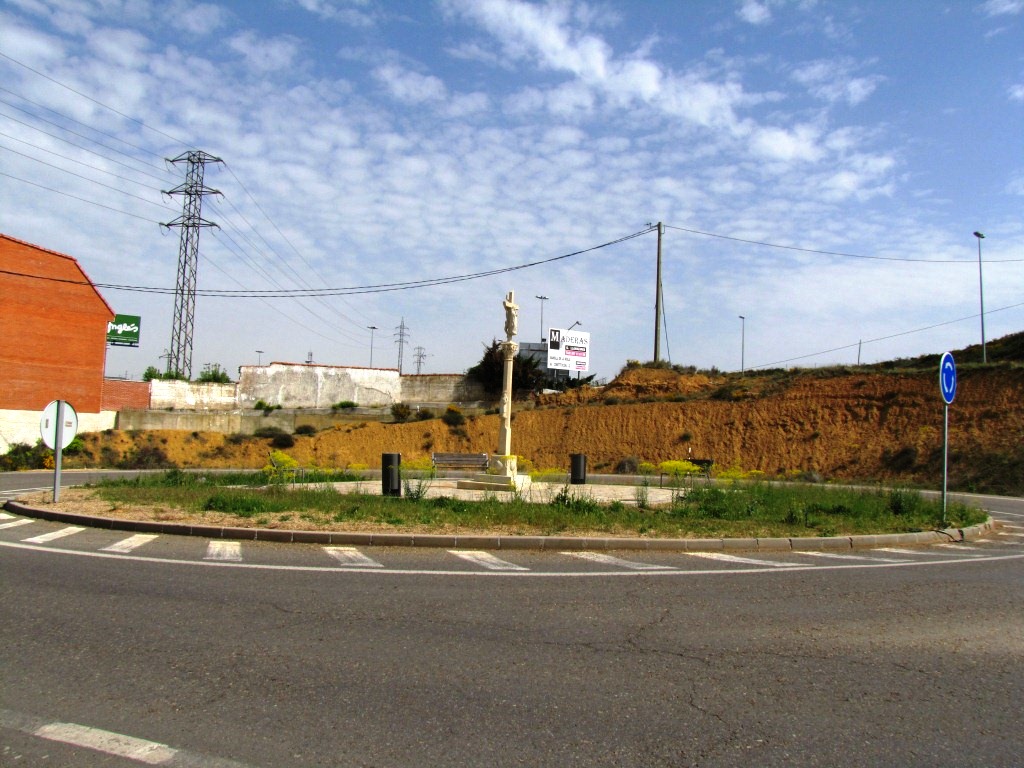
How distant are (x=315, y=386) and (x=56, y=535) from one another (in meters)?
44.9

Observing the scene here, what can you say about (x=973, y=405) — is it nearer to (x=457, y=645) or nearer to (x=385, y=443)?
(x=385, y=443)

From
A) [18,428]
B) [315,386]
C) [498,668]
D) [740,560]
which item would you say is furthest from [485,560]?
[315,386]

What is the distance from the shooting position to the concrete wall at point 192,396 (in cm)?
4838

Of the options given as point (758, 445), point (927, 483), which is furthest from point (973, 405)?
point (758, 445)

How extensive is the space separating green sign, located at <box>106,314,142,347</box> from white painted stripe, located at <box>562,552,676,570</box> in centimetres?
7265

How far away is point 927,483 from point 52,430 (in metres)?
30.9

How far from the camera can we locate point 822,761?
3994 mm

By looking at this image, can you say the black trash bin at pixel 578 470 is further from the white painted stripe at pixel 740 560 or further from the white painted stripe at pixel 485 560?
the white painted stripe at pixel 485 560

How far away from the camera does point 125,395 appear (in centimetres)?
4634

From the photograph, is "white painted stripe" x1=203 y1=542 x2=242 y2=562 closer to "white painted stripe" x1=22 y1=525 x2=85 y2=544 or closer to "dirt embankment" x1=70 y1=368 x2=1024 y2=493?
"white painted stripe" x1=22 y1=525 x2=85 y2=544

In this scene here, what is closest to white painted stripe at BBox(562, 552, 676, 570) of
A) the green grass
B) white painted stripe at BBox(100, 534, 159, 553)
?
the green grass

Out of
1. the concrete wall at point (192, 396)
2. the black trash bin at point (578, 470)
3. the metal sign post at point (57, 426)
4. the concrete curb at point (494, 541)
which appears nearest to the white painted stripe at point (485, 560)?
the concrete curb at point (494, 541)

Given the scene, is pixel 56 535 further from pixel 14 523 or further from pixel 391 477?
pixel 391 477

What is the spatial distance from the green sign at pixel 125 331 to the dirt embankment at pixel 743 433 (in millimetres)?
34059
